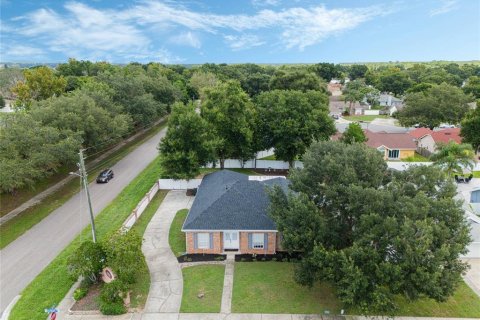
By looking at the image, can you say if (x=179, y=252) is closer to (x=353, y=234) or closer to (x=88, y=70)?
(x=353, y=234)

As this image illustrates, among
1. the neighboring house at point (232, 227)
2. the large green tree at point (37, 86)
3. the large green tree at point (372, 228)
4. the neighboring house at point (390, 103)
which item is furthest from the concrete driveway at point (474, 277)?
the neighboring house at point (390, 103)

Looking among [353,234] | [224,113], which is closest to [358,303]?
[353,234]

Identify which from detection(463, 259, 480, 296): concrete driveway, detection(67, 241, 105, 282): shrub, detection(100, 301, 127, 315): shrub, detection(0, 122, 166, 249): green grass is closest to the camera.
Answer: detection(100, 301, 127, 315): shrub

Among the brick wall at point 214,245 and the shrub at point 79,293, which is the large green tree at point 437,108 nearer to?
the brick wall at point 214,245

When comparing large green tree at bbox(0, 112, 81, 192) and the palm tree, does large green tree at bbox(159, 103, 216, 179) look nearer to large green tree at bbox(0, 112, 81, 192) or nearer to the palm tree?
large green tree at bbox(0, 112, 81, 192)

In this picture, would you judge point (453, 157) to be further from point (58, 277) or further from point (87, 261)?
point (58, 277)

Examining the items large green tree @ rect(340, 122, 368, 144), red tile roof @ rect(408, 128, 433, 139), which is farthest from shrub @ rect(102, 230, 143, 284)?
red tile roof @ rect(408, 128, 433, 139)
